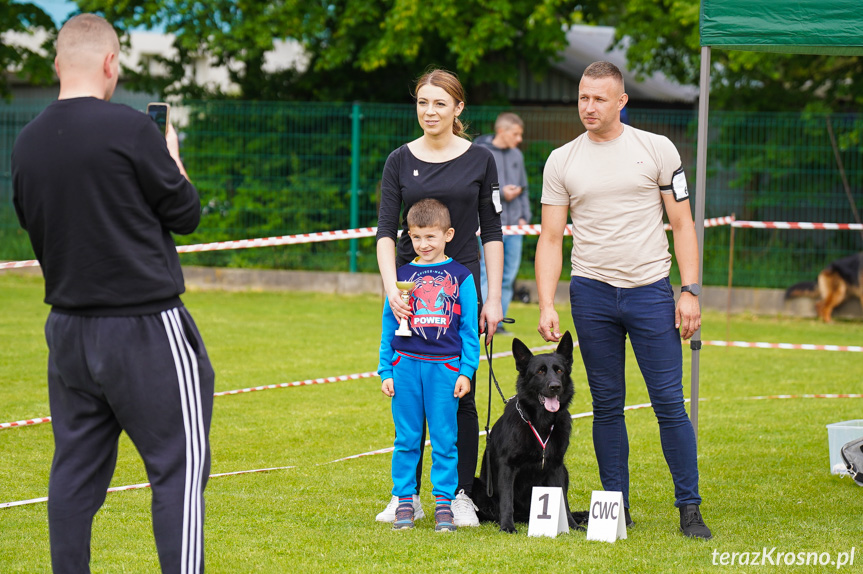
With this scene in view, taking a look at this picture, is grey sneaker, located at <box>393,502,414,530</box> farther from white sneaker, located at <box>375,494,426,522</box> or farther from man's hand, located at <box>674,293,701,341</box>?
man's hand, located at <box>674,293,701,341</box>

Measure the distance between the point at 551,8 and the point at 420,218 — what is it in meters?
11.3

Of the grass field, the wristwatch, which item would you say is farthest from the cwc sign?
the wristwatch

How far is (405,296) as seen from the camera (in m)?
4.19

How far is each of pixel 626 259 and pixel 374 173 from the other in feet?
33.1

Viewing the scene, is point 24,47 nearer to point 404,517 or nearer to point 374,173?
point 374,173

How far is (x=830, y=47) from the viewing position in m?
4.73

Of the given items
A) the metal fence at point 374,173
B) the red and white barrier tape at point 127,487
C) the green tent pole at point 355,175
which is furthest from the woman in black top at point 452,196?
the green tent pole at point 355,175

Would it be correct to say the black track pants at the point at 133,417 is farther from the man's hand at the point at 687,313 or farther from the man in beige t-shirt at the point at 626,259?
the man's hand at the point at 687,313

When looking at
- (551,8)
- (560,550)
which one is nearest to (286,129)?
(551,8)

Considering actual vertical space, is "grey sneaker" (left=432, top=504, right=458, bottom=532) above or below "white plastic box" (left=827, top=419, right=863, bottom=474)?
below

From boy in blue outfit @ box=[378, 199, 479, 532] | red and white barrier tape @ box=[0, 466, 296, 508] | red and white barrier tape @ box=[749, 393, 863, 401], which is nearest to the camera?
boy in blue outfit @ box=[378, 199, 479, 532]

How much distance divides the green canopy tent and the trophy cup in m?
1.38

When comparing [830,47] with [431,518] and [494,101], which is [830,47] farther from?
[494,101]

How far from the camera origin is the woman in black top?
4316 millimetres
